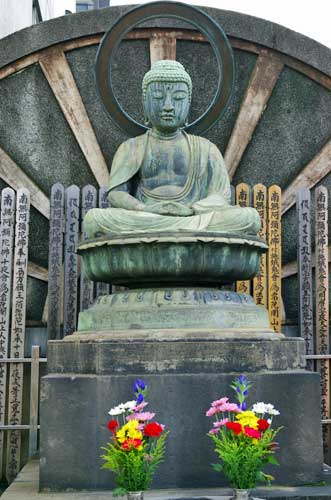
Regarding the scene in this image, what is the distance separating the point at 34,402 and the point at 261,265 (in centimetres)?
258

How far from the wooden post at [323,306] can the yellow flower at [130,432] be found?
372 cm

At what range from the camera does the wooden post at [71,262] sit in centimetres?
640

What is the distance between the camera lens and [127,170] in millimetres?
4992

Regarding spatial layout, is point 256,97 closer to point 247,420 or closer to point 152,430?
point 247,420

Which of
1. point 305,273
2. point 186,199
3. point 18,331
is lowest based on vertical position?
point 18,331

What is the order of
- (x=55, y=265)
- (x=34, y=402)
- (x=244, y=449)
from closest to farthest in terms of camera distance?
1. (x=244, y=449)
2. (x=34, y=402)
3. (x=55, y=265)

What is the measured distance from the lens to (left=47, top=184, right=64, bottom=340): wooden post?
644 centimetres

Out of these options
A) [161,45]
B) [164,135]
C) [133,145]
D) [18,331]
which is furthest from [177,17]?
[18,331]

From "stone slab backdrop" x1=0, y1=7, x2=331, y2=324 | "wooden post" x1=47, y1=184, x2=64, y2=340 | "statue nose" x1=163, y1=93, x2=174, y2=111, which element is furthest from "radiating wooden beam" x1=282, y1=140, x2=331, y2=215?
"statue nose" x1=163, y1=93, x2=174, y2=111

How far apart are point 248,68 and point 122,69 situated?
1.51 metres

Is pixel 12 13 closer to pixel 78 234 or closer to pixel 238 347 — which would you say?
pixel 78 234

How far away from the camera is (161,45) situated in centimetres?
770

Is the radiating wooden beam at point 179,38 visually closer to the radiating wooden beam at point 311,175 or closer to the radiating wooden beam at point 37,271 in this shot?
the radiating wooden beam at point 311,175

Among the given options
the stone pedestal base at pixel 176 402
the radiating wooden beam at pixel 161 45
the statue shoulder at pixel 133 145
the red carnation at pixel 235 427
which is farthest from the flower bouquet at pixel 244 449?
the radiating wooden beam at pixel 161 45
